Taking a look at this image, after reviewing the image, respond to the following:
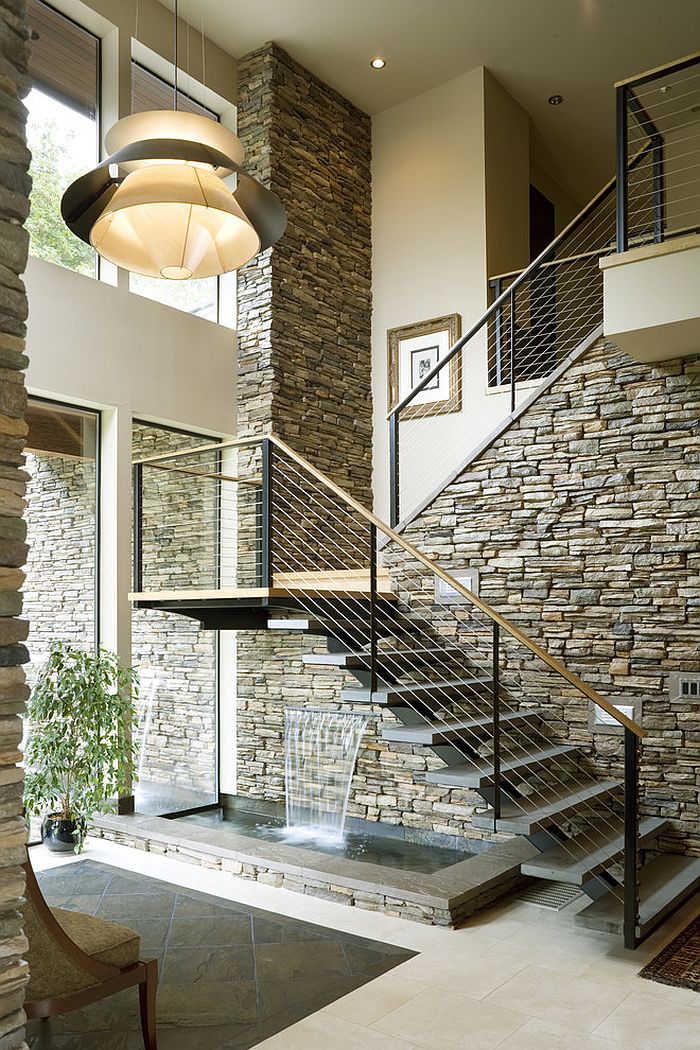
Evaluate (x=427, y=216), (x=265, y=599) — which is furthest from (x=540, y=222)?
(x=265, y=599)

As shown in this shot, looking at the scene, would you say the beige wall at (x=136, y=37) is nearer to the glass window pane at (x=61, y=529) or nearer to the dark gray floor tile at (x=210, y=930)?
the glass window pane at (x=61, y=529)

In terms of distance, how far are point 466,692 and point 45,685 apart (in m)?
2.83

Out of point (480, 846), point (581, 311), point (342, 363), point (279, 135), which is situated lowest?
point (480, 846)

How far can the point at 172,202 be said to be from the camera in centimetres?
399

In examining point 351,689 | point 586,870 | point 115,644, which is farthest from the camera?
point 115,644

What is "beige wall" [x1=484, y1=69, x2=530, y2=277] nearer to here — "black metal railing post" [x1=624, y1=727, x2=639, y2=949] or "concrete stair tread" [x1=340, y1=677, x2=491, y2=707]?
"concrete stair tread" [x1=340, y1=677, x2=491, y2=707]

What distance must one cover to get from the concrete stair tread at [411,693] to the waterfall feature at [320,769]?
1477 mm

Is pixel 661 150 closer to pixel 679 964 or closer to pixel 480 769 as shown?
pixel 480 769

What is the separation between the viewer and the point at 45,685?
6.08 m

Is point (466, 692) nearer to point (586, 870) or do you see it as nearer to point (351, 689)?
point (351, 689)

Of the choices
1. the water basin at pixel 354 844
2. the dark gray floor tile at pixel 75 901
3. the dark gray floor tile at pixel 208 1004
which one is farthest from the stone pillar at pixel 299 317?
the dark gray floor tile at pixel 208 1004

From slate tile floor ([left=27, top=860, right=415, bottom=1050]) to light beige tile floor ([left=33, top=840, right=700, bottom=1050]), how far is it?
0.14 m

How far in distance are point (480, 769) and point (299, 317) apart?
479cm

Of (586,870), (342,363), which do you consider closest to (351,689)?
(586,870)
